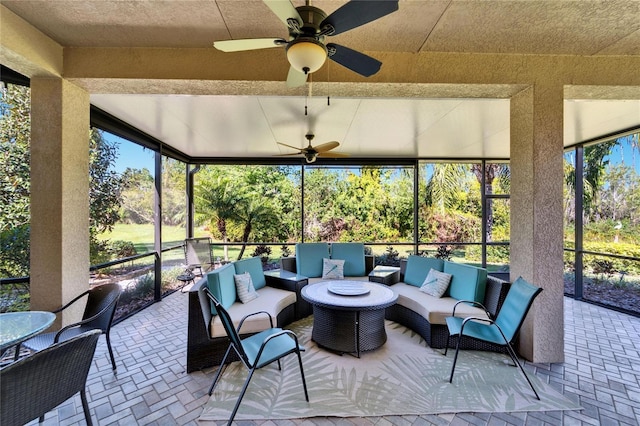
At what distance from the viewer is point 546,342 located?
268cm

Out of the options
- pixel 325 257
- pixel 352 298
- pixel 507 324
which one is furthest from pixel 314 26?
pixel 325 257

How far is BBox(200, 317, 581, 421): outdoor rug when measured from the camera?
6.72ft

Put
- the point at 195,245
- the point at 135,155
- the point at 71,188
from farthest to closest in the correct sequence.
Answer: the point at 195,245, the point at 135,155, the point at 71,188

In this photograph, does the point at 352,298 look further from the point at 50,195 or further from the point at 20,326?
the point at 50,195

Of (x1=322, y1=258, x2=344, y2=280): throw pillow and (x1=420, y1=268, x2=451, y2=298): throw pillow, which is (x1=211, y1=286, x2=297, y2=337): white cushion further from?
(x1=420, y1=268, x2=451, y2=298): throw pillow

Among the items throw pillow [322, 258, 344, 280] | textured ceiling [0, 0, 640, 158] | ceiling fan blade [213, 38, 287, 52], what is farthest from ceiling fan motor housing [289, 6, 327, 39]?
throw pillow [322, 258, 344, 280]

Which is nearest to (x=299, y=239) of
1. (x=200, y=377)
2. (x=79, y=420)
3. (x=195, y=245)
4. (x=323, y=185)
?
(x=323, y=185)

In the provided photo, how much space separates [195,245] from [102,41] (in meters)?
4.02

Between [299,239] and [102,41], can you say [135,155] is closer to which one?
[102,41]

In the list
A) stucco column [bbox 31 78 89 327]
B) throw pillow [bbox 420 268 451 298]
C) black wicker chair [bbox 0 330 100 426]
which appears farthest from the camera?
throw pillow [bbox 420 268 451 298]

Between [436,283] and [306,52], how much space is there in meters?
3.21

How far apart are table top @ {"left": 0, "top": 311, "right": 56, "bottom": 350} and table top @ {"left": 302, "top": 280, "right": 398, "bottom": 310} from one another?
86.2 inches

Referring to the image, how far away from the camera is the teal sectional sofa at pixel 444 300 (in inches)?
116

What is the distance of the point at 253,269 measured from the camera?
3695 mm
